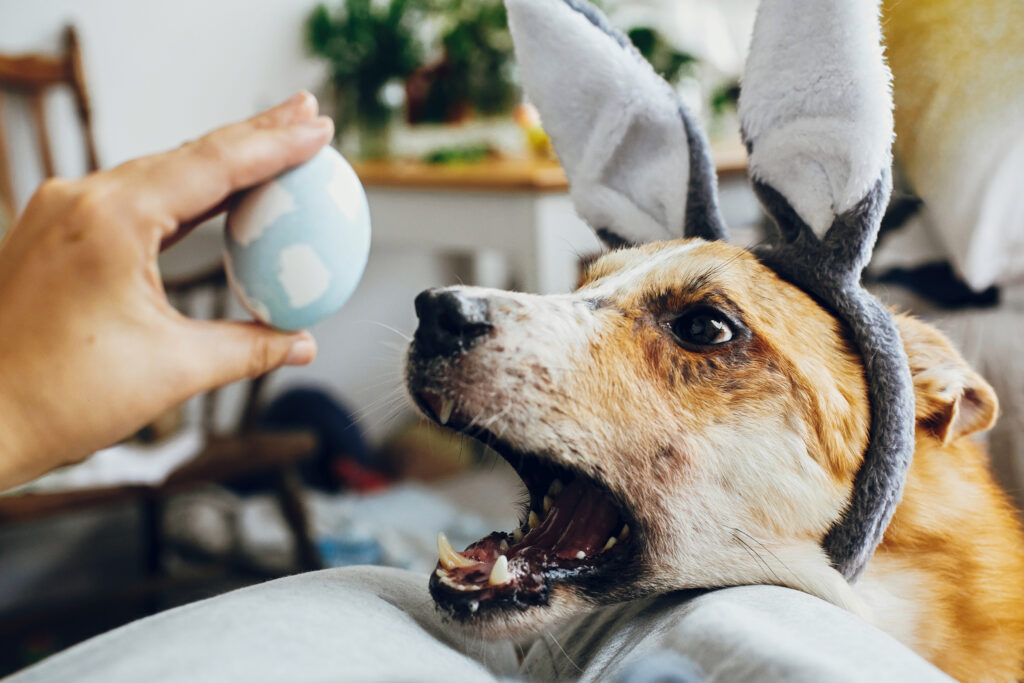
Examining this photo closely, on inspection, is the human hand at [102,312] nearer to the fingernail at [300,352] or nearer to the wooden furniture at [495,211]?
the fingernail at [300,352]

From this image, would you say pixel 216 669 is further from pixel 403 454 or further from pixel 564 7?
pixel 403 454

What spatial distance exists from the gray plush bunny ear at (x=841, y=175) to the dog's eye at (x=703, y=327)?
8cm

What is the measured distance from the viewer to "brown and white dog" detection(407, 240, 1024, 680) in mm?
695

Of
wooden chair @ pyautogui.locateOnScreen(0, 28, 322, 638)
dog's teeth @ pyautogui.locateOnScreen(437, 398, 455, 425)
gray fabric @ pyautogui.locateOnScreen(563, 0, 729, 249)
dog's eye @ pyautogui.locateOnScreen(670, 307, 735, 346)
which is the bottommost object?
wooden chair @ pyautogui.locateOnScreen(0, 28, 322, 638)

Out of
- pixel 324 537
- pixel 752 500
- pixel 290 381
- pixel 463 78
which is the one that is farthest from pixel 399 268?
pixel 752 500

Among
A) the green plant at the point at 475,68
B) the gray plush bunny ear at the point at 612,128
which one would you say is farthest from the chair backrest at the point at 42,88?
the gray plush bunny ear at the point at 612,128

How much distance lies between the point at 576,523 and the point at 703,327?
0.73ft

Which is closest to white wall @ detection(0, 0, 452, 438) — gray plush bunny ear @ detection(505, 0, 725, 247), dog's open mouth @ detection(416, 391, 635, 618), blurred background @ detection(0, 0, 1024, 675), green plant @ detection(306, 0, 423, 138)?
blurred background @ detection(0, 0, 1024, 675)

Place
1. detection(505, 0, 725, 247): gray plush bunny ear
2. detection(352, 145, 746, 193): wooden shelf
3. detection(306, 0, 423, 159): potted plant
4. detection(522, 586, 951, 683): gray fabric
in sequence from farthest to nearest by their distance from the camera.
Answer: detection(306, 0, 423, 159): potted plant → detection(352, 145, 746, 193): wooden shelf → detection(505, 0, 725, 247): gray plush bunny ear → detection(522, 586, 951, 683): gray fabric

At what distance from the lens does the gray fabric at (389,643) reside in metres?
0.49

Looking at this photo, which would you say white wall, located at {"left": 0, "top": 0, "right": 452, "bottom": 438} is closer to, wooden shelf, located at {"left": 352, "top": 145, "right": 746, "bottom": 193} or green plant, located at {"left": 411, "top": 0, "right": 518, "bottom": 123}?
wooden shelf, located at {"left": 352, "top": 145, "right": 746, "bottom": 193}

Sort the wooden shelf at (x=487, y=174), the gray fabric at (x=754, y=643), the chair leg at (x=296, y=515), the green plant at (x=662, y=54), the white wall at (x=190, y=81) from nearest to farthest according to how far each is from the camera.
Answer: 1. the gray fabric at (x=754, y=643)
2. the wooden shelf at (x=487, y=174)
3. the chair leg at (x=296, y=515)
4. the green plant at (x=662, y=54)
5. the white wall at (x=190, y=81)

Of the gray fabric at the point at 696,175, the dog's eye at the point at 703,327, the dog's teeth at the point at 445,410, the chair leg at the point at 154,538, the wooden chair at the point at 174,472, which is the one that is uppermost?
the gray fabric at the point at 696,175

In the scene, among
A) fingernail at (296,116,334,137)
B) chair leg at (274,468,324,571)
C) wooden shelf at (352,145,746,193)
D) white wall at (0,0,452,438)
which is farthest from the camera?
white wall at (0,0,452,438)
